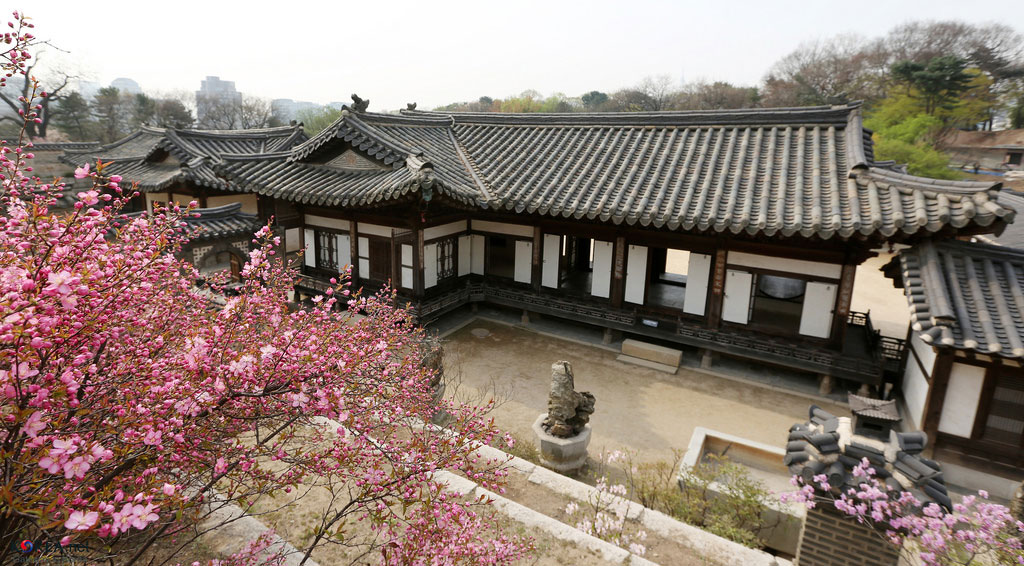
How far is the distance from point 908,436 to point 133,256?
277 inches

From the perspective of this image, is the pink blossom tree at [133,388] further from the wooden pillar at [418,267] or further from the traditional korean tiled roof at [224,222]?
the traditional korean tiled roof at [224,222]

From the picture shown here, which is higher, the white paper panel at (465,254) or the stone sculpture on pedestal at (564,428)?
the white paper panel at (465,254)

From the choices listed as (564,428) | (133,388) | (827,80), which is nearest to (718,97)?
(827,80)

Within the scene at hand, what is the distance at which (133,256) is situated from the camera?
354cm

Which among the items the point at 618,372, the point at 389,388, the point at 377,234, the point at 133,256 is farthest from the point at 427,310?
the point at 133,256

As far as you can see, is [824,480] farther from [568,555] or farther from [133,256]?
[133,256]

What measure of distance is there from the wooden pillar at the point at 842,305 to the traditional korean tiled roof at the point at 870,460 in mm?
6348

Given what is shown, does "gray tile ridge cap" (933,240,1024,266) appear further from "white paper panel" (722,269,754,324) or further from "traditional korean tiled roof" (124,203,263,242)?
"traditional korean tiled roof" (124,203,263,242)

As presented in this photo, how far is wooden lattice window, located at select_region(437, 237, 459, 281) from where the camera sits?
13.8 m

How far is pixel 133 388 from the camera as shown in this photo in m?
3.19

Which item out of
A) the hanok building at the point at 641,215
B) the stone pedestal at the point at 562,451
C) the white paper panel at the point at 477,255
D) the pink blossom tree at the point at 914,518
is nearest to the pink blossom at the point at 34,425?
the pink blossom tree at the point at 914,518

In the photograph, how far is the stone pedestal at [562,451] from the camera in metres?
7.52

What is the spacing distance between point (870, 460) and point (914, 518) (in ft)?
1.79

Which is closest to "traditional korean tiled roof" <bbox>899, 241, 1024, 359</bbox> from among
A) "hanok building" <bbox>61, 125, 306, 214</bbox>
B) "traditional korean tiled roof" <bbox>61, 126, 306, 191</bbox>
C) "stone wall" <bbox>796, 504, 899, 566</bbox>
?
"stone wall" <bbox>796, 504, 899, 566</bbox>
